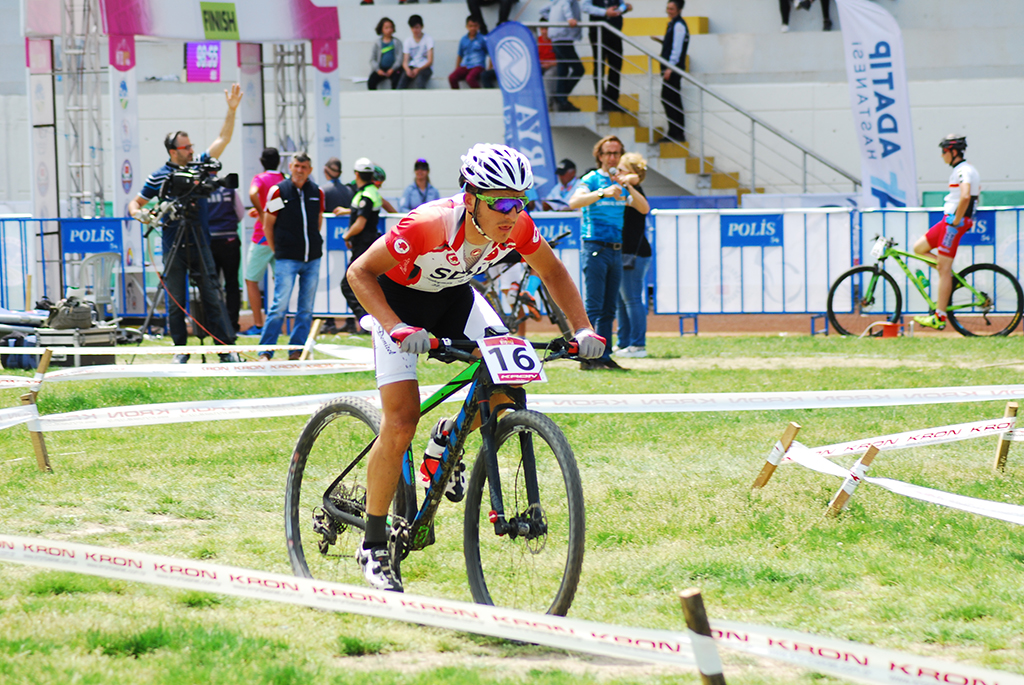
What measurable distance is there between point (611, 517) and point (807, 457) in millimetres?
990

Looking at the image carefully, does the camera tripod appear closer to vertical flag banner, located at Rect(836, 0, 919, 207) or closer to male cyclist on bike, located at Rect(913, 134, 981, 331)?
male cyclist on bike, located at Rect(913, 134, 981, 331)

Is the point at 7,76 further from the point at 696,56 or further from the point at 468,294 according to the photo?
the point at 468,294

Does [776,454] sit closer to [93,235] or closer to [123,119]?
[93,235]

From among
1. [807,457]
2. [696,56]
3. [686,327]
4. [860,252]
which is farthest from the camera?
[696,56]

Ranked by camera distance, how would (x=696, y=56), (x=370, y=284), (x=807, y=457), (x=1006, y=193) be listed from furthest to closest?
(x=696, y=56)
(x=1006, y=193)
(x=807, y=457)
(x=370, y=284)

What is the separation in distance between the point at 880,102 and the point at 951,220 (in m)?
4.19

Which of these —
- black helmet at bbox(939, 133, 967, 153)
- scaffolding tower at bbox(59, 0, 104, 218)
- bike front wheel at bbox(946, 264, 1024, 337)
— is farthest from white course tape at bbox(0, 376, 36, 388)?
bike front wheel at bbox(946, 264, 1024, 337)

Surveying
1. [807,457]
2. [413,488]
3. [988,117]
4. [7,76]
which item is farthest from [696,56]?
[413,488]

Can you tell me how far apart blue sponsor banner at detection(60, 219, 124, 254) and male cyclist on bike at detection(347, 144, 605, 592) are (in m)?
12.0

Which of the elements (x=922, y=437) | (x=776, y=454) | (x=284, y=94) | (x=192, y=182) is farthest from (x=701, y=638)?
(x=284, y=94)

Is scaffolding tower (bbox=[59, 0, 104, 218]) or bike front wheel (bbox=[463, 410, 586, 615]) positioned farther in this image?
scaffolding tower (bbox=[59, 0, 104, 218])

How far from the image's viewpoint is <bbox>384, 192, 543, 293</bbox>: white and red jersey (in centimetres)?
438

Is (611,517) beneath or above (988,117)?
beneath

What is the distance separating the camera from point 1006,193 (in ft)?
69.2
